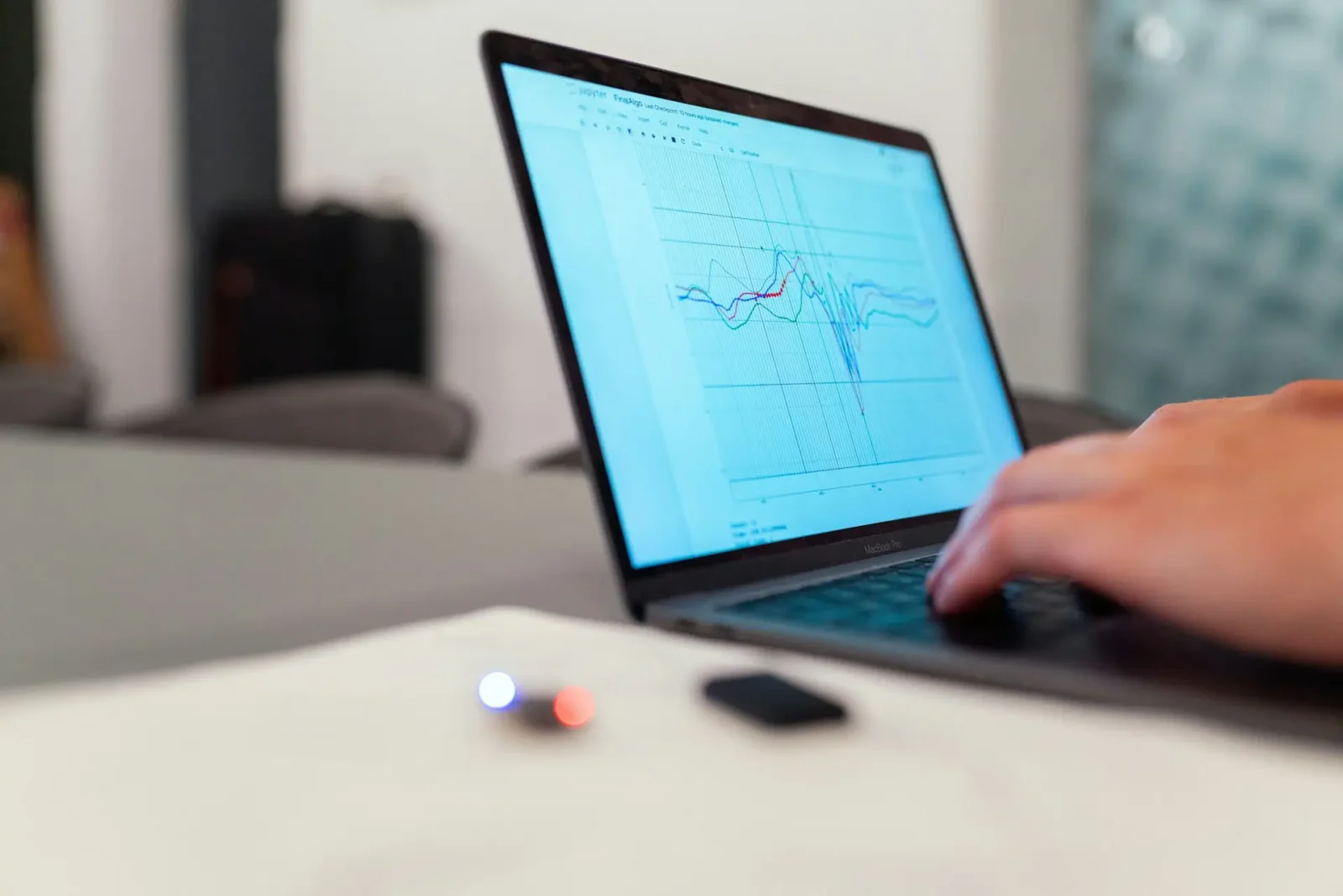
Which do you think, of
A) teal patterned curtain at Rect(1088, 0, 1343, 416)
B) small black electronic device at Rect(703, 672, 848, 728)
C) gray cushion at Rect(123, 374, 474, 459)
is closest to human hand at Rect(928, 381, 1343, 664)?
small black electronic device at Rect(703, 672, 848, 728)

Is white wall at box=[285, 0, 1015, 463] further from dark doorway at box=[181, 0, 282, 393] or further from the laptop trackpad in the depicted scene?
the laptop trackpad

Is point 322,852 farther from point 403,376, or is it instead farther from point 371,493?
point 403,376

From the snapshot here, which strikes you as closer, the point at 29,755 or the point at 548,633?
the point at 29,755

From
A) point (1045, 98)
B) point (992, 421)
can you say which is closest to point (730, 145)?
point (992, 421)

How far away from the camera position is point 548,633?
0.38 meters

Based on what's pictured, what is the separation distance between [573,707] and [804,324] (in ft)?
1.01

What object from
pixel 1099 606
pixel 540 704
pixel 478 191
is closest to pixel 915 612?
pixel 1099 606

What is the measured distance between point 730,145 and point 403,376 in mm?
2278

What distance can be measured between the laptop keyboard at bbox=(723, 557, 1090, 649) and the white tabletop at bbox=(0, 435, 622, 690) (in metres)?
0.09

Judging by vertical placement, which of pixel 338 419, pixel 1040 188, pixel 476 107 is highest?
pixel 476 107

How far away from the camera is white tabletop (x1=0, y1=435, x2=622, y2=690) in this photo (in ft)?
1.41

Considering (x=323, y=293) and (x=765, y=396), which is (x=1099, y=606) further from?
(x=323, y=293)

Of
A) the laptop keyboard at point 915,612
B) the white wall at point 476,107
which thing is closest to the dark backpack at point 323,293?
the white wall at point 476,107

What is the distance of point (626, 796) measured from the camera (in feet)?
0.79
